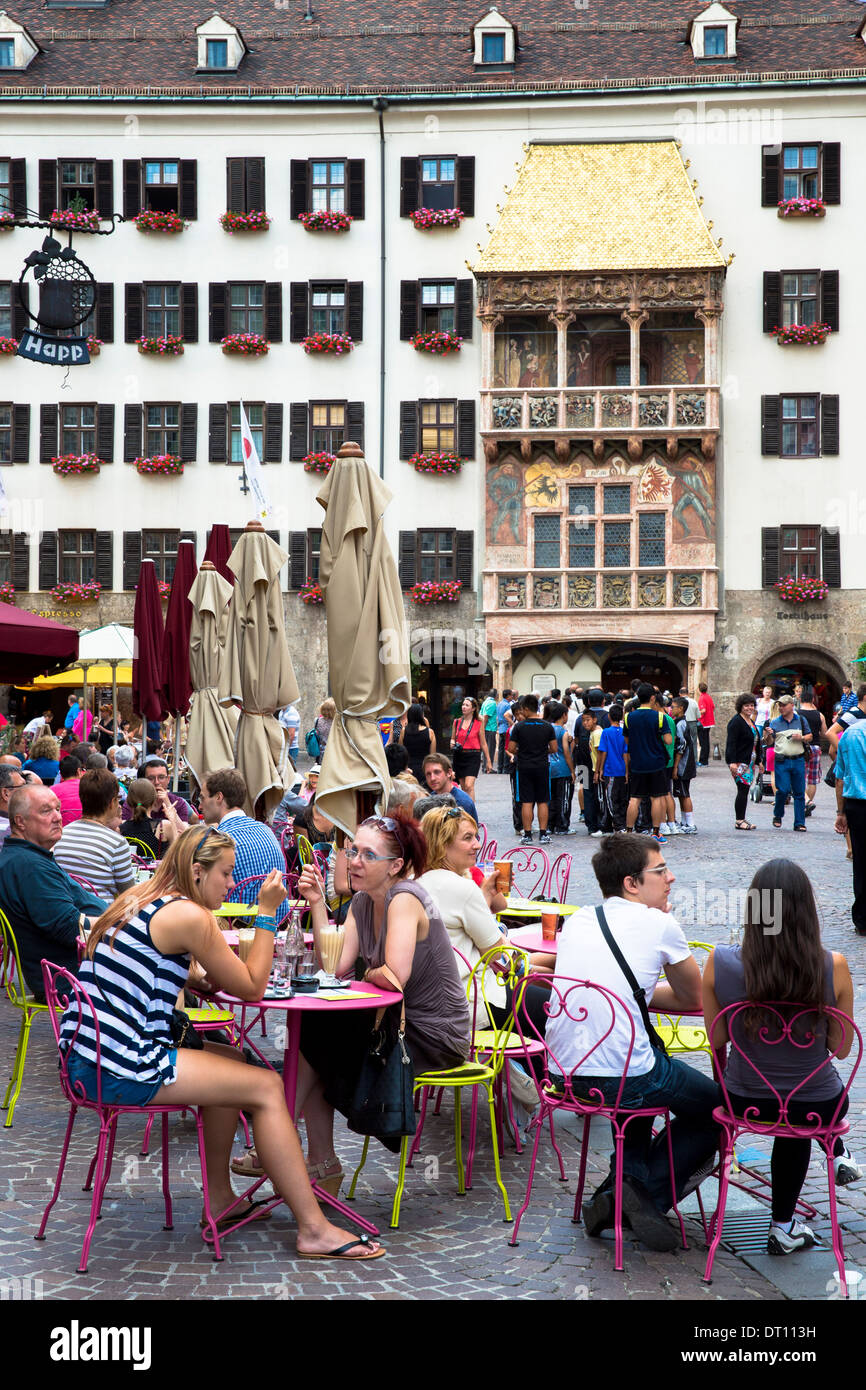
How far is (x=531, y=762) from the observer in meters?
15.7

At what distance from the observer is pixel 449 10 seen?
35.4 m

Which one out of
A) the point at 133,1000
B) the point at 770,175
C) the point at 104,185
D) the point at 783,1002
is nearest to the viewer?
the point at 783,1002

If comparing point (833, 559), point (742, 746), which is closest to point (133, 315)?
point (833, 559)

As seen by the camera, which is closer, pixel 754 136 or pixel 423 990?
pixel 423 990

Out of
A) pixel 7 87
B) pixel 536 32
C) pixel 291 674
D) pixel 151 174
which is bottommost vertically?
pixel 291 674

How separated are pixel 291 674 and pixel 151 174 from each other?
23.3 meters

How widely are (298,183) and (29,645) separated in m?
24.8

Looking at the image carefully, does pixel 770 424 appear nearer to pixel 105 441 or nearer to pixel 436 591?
pixel 436 591

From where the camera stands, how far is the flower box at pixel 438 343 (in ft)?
101

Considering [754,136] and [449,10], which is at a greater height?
[449,10]

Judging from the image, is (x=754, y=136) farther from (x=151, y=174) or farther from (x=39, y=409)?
(x=39, y=409)

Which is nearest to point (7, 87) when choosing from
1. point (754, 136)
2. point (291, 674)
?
point (754, 136)
